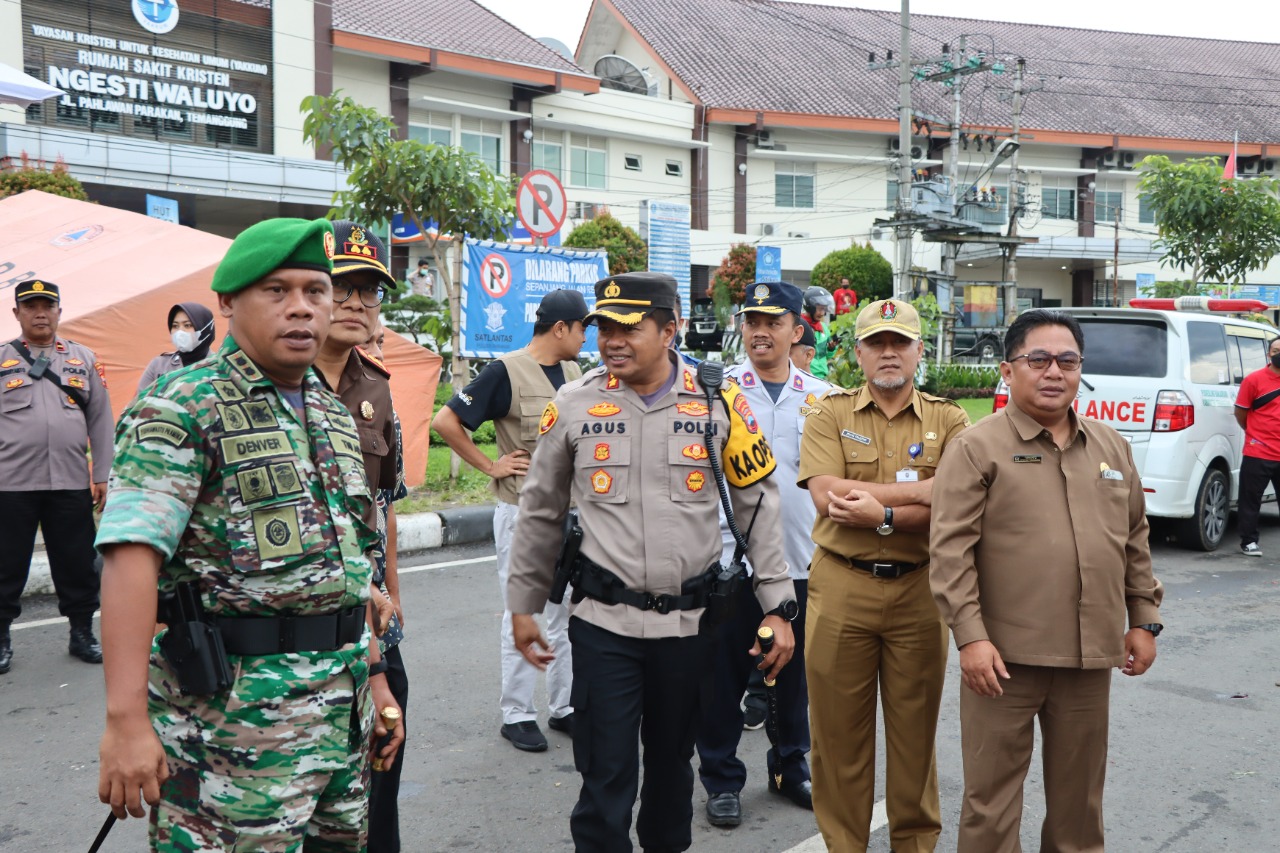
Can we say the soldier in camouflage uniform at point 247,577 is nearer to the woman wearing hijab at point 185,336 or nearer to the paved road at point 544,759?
the paved road at point 544,759

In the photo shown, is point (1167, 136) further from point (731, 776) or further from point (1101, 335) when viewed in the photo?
point (731, 776)

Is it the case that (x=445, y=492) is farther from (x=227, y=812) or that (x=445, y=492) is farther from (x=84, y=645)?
(x=227, y=812)

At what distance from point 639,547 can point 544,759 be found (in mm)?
1867

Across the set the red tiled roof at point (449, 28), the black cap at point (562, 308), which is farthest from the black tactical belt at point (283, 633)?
the red tiled roof at point (449, 28)

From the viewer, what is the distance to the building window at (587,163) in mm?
32938

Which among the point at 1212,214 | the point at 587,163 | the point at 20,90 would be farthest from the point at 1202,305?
the point at 587,163

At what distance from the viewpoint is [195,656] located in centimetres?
214

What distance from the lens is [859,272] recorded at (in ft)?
112

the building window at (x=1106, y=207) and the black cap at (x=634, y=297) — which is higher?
the building window at (x=1106, y=207)

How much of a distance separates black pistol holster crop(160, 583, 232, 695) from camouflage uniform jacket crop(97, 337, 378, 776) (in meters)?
0.03

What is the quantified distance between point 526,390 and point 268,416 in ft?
8.48

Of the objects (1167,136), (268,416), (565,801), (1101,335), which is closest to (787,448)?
(565,801)

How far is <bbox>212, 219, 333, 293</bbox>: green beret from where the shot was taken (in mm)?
2293

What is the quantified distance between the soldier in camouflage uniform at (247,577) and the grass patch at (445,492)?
6711mm
